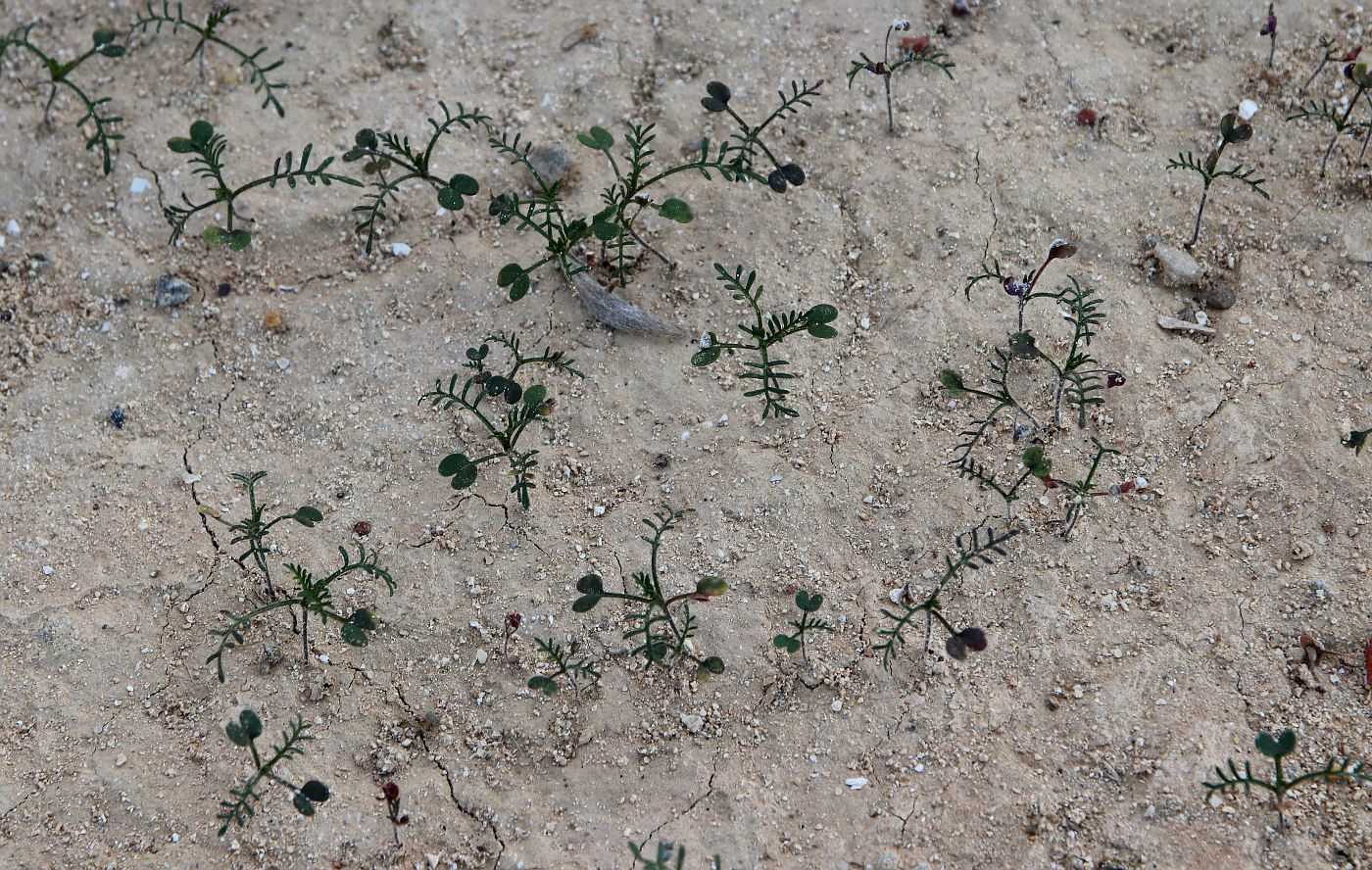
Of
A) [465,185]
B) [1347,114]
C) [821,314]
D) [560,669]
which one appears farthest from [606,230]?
[1347,114]

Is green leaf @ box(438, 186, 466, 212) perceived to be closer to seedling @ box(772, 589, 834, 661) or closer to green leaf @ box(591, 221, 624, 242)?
green leaf @ box(591, 221, 624, 242)

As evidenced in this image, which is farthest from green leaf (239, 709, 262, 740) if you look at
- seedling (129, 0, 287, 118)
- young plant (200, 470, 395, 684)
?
seedling (129, 0, 287, 118)

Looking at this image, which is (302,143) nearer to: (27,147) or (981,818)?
(27,147)

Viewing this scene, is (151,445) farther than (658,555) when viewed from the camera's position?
Yes

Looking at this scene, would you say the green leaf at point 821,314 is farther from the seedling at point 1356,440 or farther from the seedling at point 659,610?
the seedling at point 1356,440

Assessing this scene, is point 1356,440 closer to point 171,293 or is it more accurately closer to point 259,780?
point 259,780

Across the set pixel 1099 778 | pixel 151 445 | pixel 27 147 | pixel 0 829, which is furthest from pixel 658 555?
pixel 27 147
